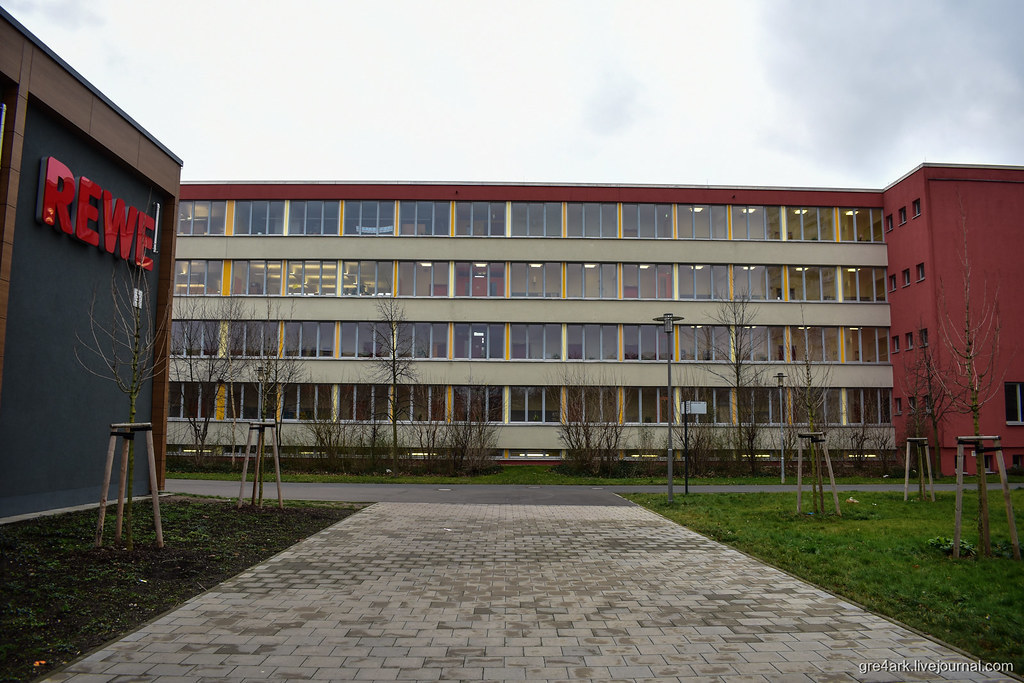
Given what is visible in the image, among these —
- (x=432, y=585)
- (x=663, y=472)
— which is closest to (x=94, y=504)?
(x=432, y=585)

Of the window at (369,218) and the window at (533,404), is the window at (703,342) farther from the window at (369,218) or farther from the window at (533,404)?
the window at (369,218)

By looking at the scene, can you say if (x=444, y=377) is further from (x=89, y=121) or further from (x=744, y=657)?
(x=744, y=657)

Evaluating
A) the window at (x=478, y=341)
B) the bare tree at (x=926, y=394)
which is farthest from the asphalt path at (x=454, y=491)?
the window at (x=478, y=341)

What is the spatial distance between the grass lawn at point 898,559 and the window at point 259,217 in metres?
28.8

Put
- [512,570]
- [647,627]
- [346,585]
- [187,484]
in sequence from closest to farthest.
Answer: [647,627] → [346,585] → [512,570] → [187,484]

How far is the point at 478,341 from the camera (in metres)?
38.0

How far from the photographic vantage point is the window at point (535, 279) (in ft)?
126

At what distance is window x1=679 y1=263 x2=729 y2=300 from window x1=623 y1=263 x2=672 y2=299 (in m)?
0.81

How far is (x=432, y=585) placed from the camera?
8438mm

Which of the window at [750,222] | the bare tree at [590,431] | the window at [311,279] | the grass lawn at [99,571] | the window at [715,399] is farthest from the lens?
the window at [750,222]

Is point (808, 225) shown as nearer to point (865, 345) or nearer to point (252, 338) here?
point (865, 345)

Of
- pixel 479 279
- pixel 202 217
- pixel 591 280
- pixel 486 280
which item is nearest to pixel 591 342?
pixel 591 280

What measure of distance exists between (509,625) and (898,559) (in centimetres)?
649

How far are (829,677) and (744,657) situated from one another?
2.25 feet
